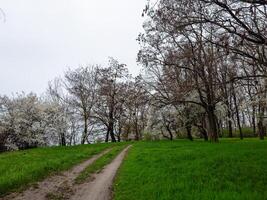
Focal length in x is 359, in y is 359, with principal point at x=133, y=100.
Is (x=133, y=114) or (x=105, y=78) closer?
(x=105, y=78)

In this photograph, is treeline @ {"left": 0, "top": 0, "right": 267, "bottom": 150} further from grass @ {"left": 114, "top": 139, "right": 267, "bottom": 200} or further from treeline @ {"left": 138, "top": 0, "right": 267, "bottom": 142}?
grass @ {"left": 114, "top": 139, "right": 267, "bottom": 200}

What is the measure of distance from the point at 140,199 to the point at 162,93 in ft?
118

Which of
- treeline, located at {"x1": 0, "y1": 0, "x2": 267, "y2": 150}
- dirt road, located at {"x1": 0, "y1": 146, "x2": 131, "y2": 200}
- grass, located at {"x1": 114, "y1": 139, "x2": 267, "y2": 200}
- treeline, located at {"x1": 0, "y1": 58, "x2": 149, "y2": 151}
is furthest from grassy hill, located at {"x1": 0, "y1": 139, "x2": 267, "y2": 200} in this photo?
treeline, located at {"x1": 0, "y1": 58, "x2": 149, "y2": 151}

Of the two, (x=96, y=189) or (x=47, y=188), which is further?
(x=47, y=188)

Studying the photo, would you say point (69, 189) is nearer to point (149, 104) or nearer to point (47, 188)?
point (47, 188)

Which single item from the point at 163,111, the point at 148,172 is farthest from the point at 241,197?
the point at 163,111

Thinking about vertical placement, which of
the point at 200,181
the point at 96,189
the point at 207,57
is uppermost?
the point at 207,57

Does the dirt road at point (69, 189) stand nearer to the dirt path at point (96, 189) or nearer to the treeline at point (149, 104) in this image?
the dirt path at point (96, 189)

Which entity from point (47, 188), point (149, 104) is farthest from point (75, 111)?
point (47, 188)

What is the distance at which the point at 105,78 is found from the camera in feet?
212

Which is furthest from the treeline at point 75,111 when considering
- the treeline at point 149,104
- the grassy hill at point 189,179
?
the grassy hill at point 189,179

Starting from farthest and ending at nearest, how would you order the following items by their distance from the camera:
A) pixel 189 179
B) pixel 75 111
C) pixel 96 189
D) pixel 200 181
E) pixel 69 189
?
pixel 75 111
pixel 69 189
pixel 96 189
pixel 189 179
pixel 200 181

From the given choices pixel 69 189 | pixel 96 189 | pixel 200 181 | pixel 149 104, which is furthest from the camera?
pixel 149 104

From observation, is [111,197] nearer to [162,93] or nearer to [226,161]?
[226,161]
